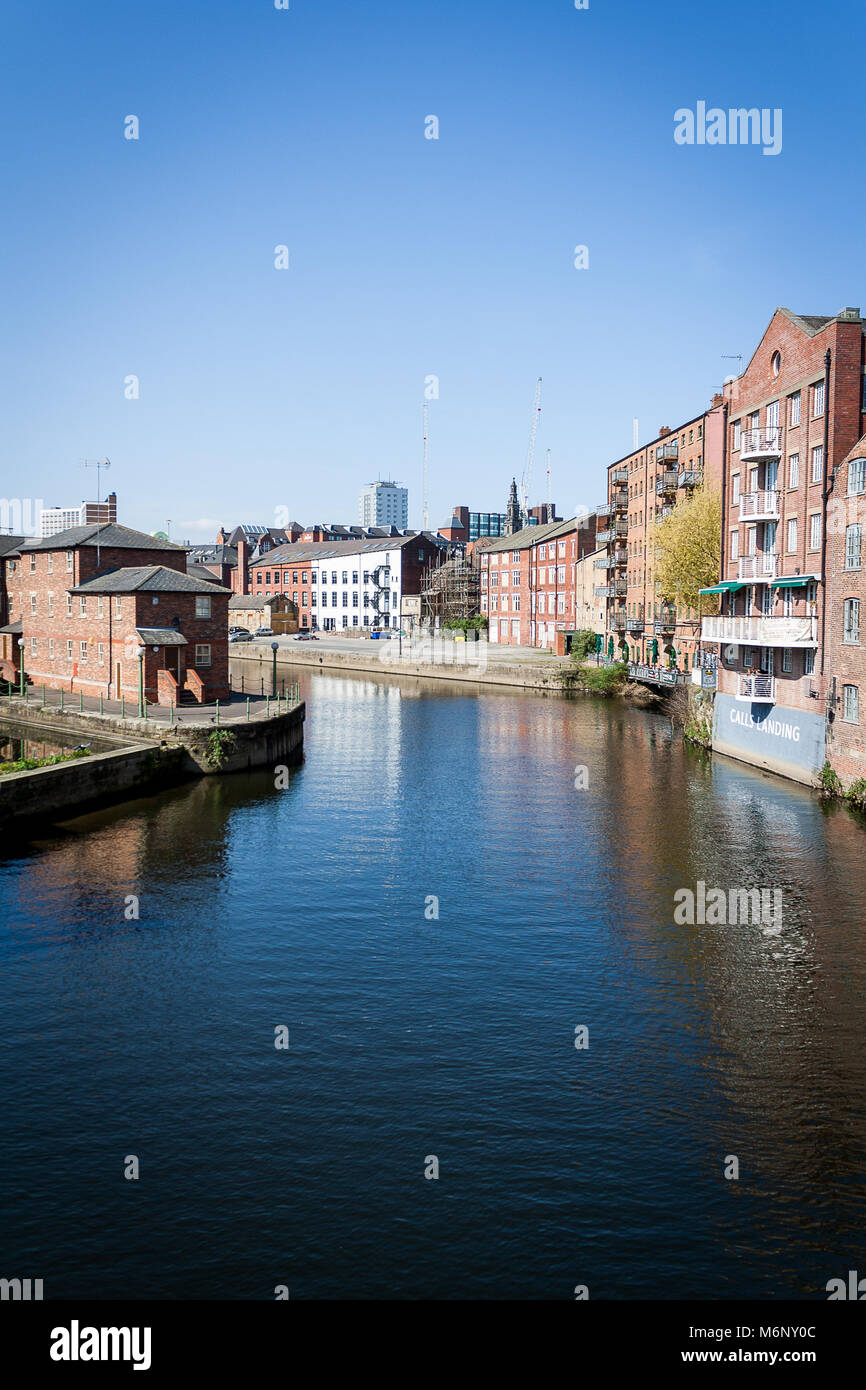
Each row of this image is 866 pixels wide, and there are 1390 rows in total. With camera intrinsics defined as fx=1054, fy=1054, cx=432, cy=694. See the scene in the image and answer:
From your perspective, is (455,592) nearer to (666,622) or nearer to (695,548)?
(666,622)

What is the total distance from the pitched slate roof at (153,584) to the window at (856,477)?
1182 inches

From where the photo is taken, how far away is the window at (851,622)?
36406 mm

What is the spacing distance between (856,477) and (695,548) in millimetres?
26070

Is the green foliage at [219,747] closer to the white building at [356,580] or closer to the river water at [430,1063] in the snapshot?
the river water at [430,1063]

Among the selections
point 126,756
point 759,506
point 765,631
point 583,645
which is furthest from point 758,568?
point 583,645

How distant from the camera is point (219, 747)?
43.6 m

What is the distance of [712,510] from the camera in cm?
6272

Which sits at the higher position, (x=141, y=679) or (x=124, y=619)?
(x=124, y=619)

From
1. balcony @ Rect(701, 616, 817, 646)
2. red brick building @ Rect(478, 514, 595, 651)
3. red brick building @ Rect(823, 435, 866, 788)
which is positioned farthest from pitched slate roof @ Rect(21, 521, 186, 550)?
red brick building @ Rect(478, 514, 595, 651)

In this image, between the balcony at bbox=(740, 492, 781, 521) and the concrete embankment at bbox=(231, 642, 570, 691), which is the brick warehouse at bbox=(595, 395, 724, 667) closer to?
the concrete embankment at bbox=(231, 642, 570, 691)

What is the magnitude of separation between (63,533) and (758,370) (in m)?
41.5
